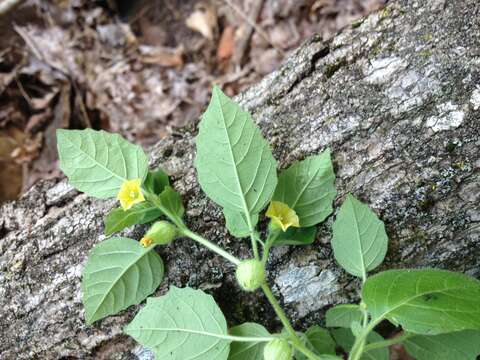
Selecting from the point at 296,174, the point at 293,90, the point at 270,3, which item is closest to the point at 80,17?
the point at 270,3

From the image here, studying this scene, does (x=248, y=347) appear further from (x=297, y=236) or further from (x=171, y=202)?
(x=171, y=202)

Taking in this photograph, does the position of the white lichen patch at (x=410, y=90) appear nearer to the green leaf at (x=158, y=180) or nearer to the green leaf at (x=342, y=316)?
the green leaf at (x=342, y=316)

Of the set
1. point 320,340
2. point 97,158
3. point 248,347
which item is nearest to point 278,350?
point 248,347

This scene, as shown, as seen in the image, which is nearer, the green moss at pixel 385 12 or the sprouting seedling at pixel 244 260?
the sprouting seedling at pixel 244 260

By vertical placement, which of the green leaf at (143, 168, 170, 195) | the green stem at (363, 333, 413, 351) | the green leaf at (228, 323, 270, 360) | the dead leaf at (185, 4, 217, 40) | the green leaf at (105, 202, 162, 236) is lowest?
the green leaf at (228, 323, 270, 360)

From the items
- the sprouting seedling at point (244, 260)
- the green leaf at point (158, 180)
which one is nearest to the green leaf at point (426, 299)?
the sprouting seedling at point (244, 260)

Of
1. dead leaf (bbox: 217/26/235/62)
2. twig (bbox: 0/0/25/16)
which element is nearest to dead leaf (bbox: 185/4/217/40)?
dead leaf (bbox: 217/26/235/62)

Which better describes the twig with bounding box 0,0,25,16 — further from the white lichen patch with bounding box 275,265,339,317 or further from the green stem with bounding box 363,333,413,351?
the green stem with bounding box 363,333,413,351
